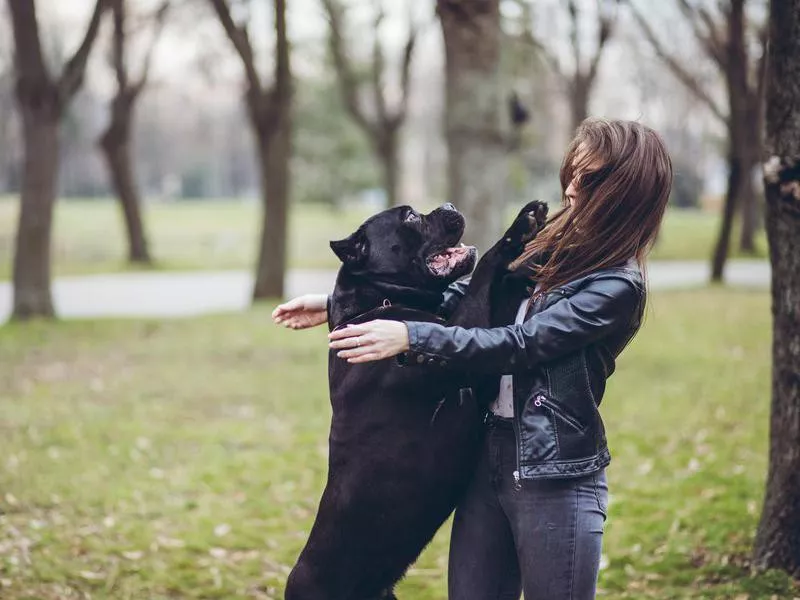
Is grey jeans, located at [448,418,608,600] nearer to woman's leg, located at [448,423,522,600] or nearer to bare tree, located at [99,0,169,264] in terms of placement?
woman's leg, located at [448,423,522,600]

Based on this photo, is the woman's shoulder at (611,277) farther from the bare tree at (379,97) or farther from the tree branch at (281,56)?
the bare tree at (379,97)

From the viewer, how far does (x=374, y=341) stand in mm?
2611

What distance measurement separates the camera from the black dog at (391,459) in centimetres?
306

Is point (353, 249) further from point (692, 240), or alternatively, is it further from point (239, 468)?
point (692, 240)

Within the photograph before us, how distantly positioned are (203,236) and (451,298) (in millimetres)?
35158

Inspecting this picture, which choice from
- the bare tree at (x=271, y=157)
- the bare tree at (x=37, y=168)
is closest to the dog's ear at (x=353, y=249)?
the bare tree at (x=37, y=168)

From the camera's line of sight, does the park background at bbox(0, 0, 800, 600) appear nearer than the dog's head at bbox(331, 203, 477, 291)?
No

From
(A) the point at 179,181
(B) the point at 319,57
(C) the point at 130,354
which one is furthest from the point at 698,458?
(A) the point at 179,181

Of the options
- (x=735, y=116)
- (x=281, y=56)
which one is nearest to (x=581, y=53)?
(x=735, y=116)

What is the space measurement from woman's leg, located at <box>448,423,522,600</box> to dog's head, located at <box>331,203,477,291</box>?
66 centimetres

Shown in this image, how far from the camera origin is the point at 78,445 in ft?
26.6

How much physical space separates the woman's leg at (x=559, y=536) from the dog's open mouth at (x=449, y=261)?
92 cm

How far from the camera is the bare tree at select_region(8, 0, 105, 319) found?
1474 centimetres

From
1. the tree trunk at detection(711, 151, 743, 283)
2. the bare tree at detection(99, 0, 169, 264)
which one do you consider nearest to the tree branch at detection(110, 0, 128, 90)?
the bare tree at detection(99, 0, 169, 264)
